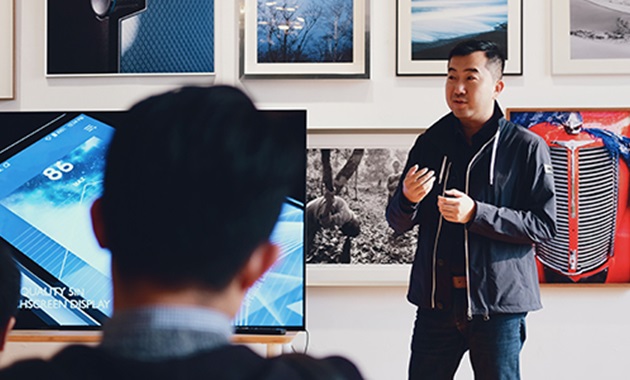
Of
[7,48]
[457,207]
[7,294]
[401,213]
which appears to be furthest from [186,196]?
[7,48]

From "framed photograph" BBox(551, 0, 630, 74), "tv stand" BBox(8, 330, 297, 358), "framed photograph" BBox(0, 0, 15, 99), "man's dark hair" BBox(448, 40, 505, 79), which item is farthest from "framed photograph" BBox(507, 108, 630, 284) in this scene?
"framed photograph" BBox(0, 0, 15, 99)

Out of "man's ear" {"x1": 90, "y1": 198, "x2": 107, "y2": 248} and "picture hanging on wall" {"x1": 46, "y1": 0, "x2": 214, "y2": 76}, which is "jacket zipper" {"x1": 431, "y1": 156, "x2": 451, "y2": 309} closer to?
"picture hanging on wall" {"x1": 46, "y1": 0, "x2": 214, "y2": 76}

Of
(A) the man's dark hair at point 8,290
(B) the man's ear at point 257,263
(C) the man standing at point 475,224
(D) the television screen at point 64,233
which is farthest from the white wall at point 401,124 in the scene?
(B) the man's ear at point 257,263

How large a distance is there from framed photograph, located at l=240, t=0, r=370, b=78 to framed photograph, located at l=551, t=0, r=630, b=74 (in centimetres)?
78

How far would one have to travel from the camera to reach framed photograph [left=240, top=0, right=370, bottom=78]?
10.6 ft

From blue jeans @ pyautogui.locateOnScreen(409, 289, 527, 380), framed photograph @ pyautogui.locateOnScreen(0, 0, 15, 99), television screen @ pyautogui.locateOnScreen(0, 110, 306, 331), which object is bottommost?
blue jeans @ pyautogui.locateOnScreen(409, 289, 527, 380)

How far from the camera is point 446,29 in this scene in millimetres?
3221

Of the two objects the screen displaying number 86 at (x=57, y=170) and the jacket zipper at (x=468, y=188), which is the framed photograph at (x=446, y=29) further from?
the screen displaying number 86 at (x=57, y=170)

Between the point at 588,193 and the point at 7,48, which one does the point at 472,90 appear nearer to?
the point at 588,193

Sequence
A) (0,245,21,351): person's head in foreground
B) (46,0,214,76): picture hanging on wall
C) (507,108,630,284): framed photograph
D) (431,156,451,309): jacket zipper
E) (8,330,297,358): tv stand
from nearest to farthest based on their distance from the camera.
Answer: (0,245,21,351): person's head in foreground, (431,156,451,309): jacket zipper, (8,330,297,358): tv stand, (507,108,630,284): framed photograph, (46,0,214,76): picture hanging on wall

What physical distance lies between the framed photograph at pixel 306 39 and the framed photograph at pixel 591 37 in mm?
779

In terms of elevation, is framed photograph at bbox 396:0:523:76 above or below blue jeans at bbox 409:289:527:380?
above

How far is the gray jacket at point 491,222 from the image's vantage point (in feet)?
7.76

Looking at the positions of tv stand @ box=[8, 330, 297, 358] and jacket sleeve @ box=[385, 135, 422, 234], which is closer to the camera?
jacket sleeve @ box=[385, 135, 422, 234]
